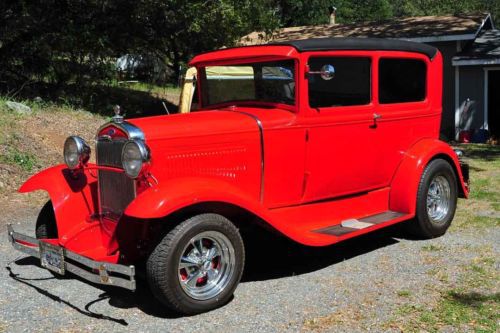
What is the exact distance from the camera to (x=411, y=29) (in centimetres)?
1672

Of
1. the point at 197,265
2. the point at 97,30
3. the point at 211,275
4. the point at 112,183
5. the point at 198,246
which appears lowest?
the point at 211,275

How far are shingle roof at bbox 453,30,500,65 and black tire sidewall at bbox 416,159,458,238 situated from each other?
9.60 m

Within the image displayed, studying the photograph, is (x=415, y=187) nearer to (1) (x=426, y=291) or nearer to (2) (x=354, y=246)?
(2) (x=354, y=246)

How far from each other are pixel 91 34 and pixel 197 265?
1148 centimetres

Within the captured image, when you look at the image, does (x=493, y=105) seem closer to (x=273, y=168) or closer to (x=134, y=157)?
(x=273, y=168)

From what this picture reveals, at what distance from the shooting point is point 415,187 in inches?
222

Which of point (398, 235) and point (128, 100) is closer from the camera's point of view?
point (398, 235)

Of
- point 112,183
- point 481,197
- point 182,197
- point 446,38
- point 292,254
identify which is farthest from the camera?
point 446,38

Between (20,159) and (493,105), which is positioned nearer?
(20,159)

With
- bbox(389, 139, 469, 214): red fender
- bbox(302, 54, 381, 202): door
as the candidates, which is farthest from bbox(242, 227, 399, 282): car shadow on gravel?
bbox(302, 54, 381, 202): door

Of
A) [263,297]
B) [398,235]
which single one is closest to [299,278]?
[263,297]

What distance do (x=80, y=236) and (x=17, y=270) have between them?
92cm

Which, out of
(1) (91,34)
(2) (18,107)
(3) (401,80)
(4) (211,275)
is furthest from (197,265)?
(1) (91,34)

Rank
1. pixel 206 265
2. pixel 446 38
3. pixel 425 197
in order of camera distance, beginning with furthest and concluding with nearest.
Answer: pixel 446 38
pixel 425 197
pixel 206 265
